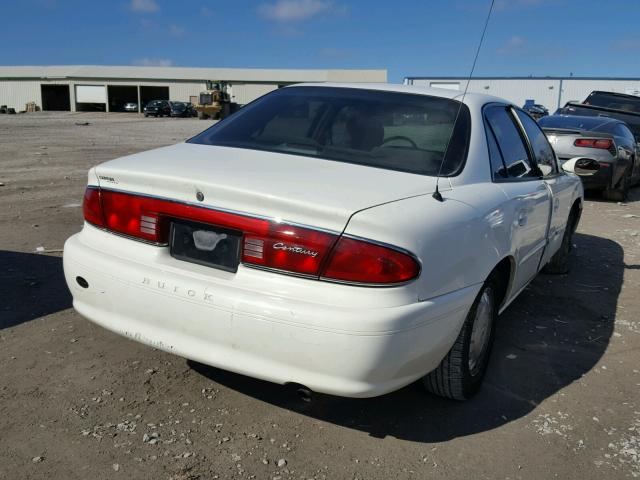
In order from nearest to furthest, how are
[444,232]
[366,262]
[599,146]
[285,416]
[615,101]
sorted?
[366,262] < [444,232] < [285,416] < [599,146] < [615,101]

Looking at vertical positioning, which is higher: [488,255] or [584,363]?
[488,255]

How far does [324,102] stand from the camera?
11.4 ft

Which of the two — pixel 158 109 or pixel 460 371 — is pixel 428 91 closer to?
pixel 460 371

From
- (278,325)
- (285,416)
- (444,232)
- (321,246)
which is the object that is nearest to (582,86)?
(444,232)

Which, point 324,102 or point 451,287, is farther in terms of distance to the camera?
point 324,102

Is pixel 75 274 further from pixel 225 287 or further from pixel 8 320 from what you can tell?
pixel 8 320

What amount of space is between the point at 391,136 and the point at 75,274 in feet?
5.63

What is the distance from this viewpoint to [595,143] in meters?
9.45

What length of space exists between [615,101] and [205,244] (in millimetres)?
14451

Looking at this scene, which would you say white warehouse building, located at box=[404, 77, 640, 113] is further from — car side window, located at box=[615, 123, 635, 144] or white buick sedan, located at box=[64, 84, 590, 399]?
white buick sedan, located at box=[64, 84, 590, 399]

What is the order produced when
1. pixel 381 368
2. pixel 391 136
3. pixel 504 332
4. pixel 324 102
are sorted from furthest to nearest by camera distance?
pixel 504 332, pixel 324 102, pixel 391 136, pixel 381 368

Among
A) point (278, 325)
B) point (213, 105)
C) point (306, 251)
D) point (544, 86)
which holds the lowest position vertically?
point (278, 325)

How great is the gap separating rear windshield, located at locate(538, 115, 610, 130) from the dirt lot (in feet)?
20.8

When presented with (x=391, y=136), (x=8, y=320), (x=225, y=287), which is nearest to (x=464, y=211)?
(x=391, y=136)
